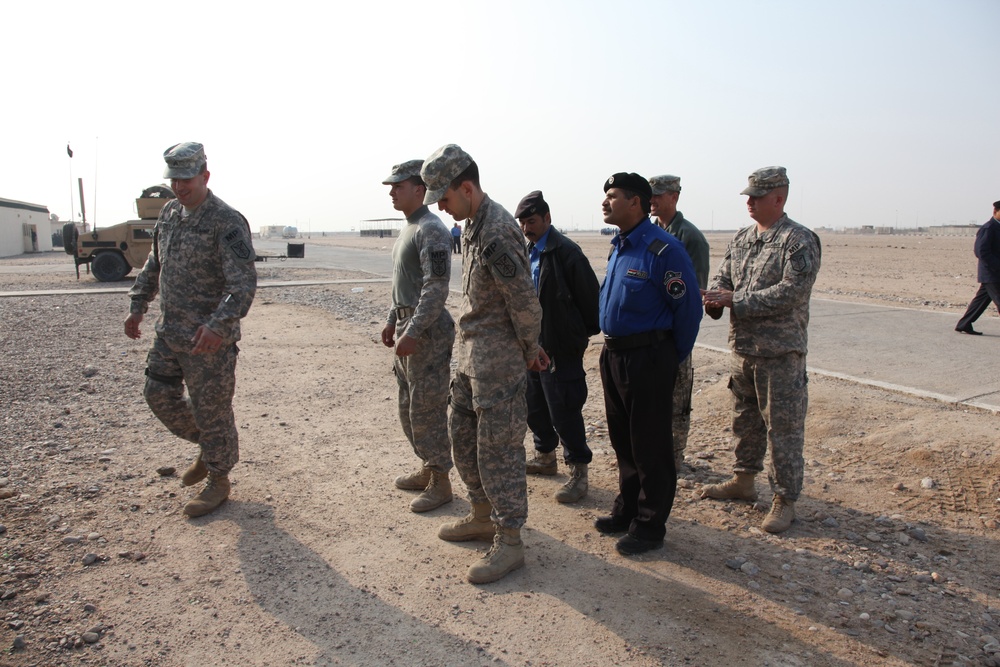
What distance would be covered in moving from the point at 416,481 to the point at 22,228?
161 feet

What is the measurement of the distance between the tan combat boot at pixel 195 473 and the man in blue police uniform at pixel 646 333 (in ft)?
8.06

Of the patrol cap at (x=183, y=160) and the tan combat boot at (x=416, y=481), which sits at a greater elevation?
the patrol cap at (x=183, y=160)

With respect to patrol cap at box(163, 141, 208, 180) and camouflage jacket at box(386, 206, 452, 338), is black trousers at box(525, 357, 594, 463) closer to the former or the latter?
camouflage jacket at box(386, 206, 452, 338)

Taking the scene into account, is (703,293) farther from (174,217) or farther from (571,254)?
(174,217)

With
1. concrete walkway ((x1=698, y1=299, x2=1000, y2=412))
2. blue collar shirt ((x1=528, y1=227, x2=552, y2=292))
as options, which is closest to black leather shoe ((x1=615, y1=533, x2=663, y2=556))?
blue collar shirt ((x1=528, y1=227, x2=552, y2=292))

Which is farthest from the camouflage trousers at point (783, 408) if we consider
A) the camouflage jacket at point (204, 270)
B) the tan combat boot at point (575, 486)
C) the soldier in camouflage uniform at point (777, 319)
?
the camouflage jacket at point (204, 270)

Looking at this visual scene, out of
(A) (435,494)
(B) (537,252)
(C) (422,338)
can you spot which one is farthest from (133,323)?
(B) (537,252)

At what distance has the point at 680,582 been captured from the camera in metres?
3.28

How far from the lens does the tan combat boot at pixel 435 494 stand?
409cm

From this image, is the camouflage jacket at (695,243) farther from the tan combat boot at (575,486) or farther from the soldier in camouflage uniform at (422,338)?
the soldier in camouflage uniform at (422,338)

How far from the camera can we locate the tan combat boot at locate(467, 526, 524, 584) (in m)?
3.25

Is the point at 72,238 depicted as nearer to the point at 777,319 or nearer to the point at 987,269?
the point at 777,319

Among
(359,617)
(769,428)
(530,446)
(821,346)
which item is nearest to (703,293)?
(769,428)

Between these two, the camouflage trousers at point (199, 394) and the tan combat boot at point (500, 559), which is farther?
the camouflage trousers at point (199, 394)
